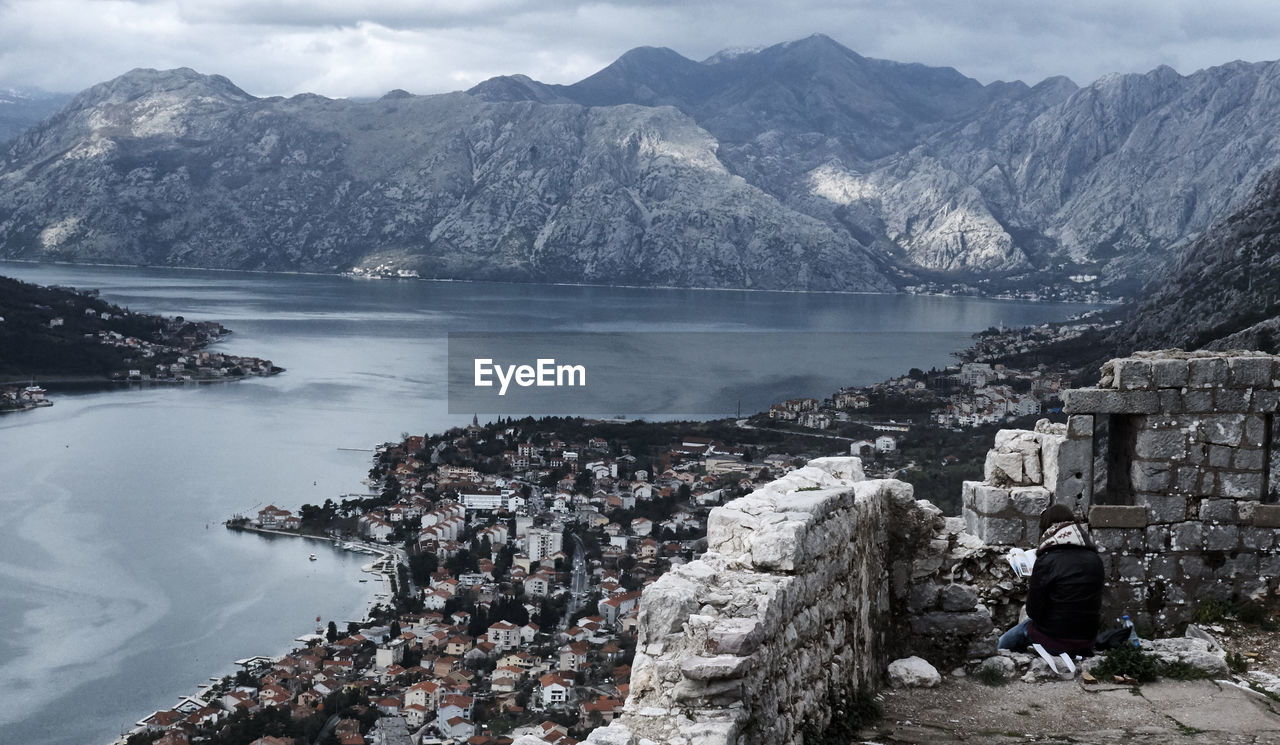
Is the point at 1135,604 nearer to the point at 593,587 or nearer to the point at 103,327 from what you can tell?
the point at 593,587

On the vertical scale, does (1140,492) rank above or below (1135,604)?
above

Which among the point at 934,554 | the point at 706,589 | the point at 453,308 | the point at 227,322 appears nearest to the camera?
the point at 706,589

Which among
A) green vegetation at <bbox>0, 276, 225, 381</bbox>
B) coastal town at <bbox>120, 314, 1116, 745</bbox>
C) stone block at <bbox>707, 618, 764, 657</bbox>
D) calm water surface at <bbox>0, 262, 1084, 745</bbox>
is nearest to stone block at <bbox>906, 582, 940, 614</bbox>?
stone block at <bbox>707, 618, 764, 657</bbox>

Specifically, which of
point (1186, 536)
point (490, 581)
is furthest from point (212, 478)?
point (1186, 536)

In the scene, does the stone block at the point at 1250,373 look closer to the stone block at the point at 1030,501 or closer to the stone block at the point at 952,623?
the stone block at the point at 1030,501

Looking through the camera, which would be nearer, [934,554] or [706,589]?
[706,589]

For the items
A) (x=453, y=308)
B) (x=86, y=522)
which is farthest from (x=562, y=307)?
(x=86, y=522)

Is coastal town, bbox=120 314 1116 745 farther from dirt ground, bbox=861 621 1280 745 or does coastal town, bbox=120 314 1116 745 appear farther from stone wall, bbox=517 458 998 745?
dirt ground, bbox=861 621 1280 745

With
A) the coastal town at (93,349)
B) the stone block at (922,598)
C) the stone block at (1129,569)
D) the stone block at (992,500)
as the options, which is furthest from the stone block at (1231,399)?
the coastal town at (93,349)
